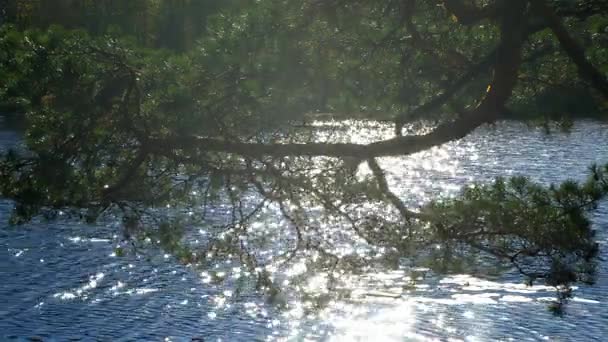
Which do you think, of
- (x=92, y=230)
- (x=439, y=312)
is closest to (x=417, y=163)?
(x=92, y=230)

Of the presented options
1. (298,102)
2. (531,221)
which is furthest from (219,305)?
(531,221)

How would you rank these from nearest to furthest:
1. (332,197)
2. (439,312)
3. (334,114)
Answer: (332,197) → (334,114) → (439,312)

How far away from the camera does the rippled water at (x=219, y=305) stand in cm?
1470

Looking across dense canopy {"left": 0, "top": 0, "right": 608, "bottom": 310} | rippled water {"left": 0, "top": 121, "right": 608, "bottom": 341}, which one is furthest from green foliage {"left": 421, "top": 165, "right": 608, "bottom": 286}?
rippled water {"left": 0, "top": 121, "right": 608, "bottom": 341}

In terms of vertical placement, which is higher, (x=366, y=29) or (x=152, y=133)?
(x=366, y=29)

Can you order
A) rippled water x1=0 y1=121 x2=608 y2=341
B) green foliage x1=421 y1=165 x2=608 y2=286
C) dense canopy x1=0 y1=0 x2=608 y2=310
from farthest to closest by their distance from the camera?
rippled water x1=0 y1=121 x2=608 y2=341 → green foliage x1=421 y1=165 x2=608 y2=286 → dense canopy x1=0 y1=0 x2=608 y2=310

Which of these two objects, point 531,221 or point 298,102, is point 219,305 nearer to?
point 298,102

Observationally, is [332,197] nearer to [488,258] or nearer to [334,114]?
[334,114]

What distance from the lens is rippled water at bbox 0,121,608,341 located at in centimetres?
1470

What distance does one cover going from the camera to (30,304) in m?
16.1

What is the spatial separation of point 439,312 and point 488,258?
3752 millimetres

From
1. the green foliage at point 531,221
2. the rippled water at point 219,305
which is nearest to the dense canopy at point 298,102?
the green foliage at point 531,221

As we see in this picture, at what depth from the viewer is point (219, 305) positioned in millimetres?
16359

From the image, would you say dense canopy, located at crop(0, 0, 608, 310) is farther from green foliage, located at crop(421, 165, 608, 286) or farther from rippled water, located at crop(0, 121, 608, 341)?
rippled water, located at crop(0, 121, 608, 341)
